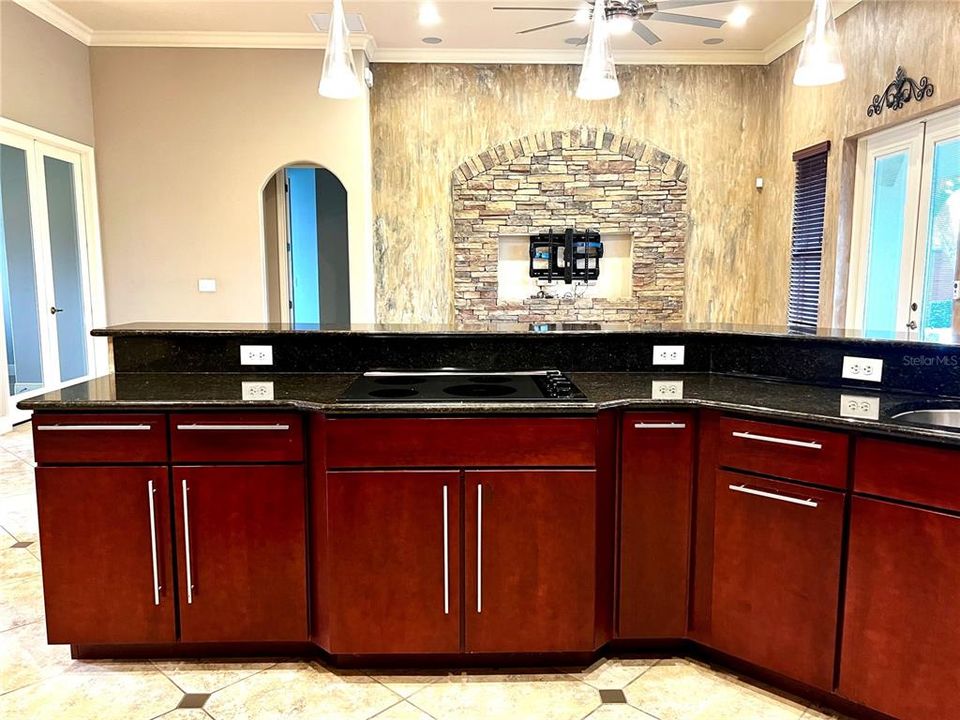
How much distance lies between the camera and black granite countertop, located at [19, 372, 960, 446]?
6.21 ft

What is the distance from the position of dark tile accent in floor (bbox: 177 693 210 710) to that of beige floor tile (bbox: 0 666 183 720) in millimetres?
19

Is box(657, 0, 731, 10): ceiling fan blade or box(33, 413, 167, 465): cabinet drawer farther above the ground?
box(657, 0, 731, 10): ceiling fan blade

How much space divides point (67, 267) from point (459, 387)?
16.6ft

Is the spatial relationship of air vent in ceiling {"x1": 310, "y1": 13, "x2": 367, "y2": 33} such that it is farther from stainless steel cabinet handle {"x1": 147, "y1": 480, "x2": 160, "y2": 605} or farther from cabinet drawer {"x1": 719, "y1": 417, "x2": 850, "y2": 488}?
cabinet drawer {"x1": 719, "y1": 417, "x2": 850, "y2": 488}

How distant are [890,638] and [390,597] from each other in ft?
Result: 4.55

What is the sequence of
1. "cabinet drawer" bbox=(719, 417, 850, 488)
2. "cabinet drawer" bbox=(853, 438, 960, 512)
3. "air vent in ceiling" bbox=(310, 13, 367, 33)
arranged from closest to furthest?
"cabinet drawer" bbox=(853, 438, 960, 512) < "cabinet drawer" bbox=(719, 417, 850, 488) < "air vent in ceiling" bbox=(310, 13, 367, 33)

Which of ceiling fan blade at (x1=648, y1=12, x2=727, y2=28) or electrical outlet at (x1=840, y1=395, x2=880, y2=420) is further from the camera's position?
ceiling fan blade at (x1=648, y1=12, x2=727, y2=28)

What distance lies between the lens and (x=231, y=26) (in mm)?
5465

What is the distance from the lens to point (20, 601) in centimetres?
256

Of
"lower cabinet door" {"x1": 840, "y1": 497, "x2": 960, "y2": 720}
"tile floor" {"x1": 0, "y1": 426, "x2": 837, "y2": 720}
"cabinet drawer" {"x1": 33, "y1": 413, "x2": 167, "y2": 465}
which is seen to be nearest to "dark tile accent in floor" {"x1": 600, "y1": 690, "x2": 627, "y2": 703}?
"tile floor" {"x1": 0, "y1": 426, "x2": 837, "y2": 720}

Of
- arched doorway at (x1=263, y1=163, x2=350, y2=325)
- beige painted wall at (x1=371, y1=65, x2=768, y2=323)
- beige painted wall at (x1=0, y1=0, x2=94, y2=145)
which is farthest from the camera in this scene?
arched doorway at (x1=263, y1=163, x2=350, y2=325)

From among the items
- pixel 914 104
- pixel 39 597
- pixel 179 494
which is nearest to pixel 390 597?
pixel 179 494

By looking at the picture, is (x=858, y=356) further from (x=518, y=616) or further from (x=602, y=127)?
(x=602, y=127)

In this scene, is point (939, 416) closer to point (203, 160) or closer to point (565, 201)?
point (565, 201)
